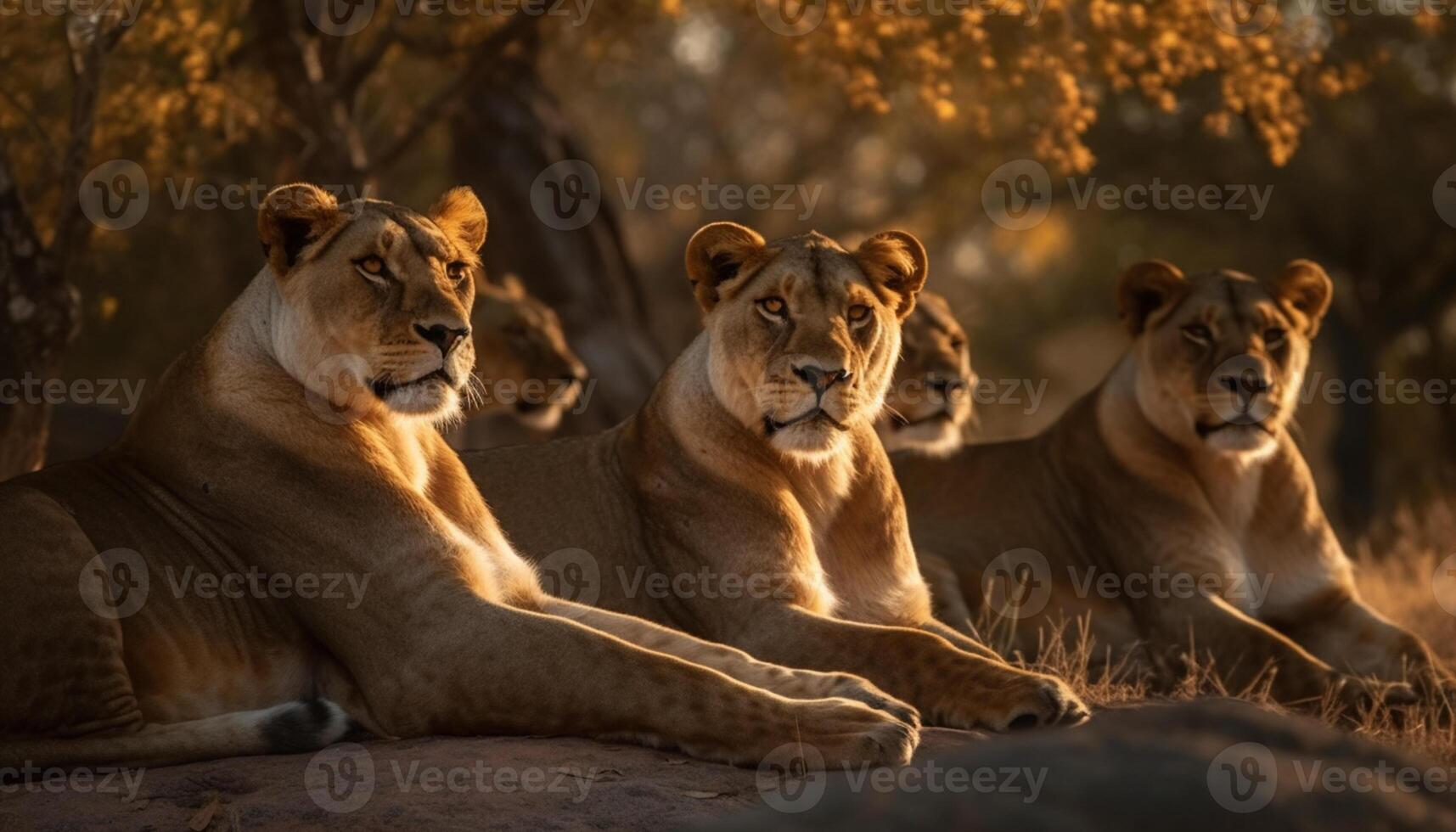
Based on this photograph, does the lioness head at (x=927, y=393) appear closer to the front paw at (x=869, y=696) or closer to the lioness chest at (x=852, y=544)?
the lioness chest at (x=852, y=544)

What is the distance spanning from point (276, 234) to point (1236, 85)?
7024 millimetres

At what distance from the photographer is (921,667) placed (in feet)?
18.5

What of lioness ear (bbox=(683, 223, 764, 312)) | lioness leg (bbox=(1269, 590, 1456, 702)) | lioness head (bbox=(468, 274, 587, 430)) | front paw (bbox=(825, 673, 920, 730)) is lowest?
lioness leg (bbox=(1269, 590, 1456, 702))

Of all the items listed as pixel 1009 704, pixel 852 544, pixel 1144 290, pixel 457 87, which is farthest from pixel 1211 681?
pixel 457 87

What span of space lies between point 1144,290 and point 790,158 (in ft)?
58.4

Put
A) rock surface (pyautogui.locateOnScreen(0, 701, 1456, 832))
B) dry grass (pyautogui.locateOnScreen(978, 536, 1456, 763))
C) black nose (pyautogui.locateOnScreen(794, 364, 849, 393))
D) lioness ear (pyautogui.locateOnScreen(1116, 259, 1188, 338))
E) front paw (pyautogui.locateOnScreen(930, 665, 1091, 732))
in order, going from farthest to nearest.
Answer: lioness ear (pyautogui.locateOnScreen(1116, 259, 1188, 338))
dry grass (pyautogui.locateOnScreen(978, 536, 1456, 763))
black nose (pyautogui.locateOnScreen(794, 364, 849, 393))
front paw (pyautogui.locateOnScreen(930, 665, 1091, 732))
rock surface (pyautogui.locateOnScreen(0, 701, 1456, 832))

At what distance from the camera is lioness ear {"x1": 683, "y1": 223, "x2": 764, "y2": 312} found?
6320 mm

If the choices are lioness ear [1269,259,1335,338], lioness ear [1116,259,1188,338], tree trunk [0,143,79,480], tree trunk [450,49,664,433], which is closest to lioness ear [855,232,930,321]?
lioness ear [1116,259,1188,338]

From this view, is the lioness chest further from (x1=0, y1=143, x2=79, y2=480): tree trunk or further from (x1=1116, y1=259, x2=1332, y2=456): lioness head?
(x1=0, y1=143, x2=79, y2=480): tree trunk

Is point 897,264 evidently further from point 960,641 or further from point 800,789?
point 800,789

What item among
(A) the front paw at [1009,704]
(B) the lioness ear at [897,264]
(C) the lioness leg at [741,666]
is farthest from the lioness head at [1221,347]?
(C) the lioness leg at [741,666]

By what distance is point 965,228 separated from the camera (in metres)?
24.3

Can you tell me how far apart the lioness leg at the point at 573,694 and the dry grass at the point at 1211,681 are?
1776 millimetres

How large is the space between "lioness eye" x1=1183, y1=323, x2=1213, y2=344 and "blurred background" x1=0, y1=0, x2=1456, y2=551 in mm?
1800
